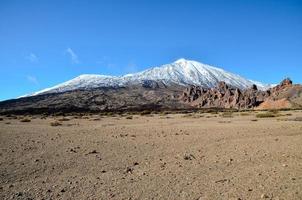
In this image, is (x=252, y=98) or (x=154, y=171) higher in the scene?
(x=252, y=98)

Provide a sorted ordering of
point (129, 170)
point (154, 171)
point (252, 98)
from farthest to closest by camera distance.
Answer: point (252, 98) < point (129, 170) < point (154, 171)

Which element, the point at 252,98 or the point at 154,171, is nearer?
the point at 154,171

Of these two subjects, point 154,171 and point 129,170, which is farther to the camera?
point 129,170

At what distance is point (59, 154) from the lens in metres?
13.7

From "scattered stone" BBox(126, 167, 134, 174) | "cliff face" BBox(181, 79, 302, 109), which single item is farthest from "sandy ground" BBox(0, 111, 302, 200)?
"cliff face" BBox(181, 79, 302, 109)

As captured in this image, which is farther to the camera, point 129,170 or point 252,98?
point 252,98

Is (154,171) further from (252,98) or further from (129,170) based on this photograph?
(252,98)

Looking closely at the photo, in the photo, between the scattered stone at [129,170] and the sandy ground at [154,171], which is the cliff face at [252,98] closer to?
the sandy ground at [154,171]

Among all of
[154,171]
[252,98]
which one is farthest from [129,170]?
[252,98]

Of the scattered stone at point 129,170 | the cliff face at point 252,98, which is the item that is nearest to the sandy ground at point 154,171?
the scattered stone at point 129,170

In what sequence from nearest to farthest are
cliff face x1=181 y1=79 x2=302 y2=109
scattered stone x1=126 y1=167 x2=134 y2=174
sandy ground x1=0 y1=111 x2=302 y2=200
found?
sandy ground x1=0 y1=111 x2=302 y2=200 < scattered stone x1=126 y1=167 x2=134 y2=174 < cliff face x1=181 y1=79 x2=302 y2=109

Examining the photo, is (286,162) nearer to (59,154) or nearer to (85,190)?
(85,190)

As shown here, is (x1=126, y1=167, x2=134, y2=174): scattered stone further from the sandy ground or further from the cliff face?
the cliff face

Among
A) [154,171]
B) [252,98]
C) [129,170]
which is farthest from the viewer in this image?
[252,98]
